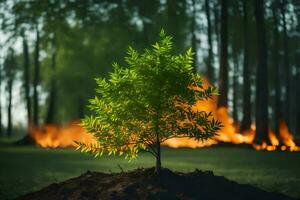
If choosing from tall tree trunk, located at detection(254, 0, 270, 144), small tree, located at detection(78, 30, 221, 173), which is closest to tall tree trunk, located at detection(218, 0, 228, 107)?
tall tree trunk, located at detection(254, 0, 270, 144)

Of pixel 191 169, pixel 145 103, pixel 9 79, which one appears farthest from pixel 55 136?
pixel 145 103

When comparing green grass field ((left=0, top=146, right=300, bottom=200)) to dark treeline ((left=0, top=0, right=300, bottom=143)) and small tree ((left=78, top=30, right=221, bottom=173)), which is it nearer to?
small tree ((left=78, top=30, right=221, bottom=173))

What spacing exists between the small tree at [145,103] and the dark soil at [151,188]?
1.68 ft

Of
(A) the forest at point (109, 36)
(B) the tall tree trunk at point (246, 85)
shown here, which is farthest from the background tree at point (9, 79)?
(B) the tall tree trunk at point (246, 85)

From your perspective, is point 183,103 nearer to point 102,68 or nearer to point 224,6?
point 224,6

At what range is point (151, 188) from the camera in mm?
11125

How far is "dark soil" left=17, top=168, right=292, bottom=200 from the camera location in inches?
431

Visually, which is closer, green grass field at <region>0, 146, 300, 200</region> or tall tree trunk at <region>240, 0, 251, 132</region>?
green grass field at <region>0, 146, 300, 200</region>

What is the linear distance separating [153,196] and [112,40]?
38083 mm

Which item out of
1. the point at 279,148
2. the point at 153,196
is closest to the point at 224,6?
the point at 279,148

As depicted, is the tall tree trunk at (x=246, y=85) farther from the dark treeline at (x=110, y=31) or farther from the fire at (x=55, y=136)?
the fire at (x=55, y=136)

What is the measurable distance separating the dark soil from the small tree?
1.68ft

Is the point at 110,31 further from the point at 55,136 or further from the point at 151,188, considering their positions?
the point at 151,188

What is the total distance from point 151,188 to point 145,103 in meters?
1.84
